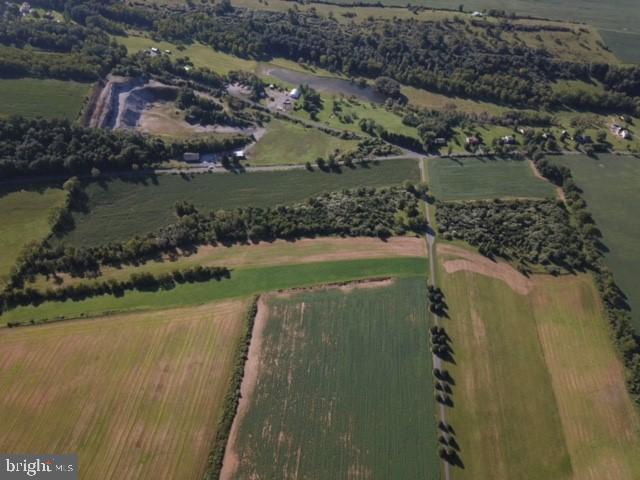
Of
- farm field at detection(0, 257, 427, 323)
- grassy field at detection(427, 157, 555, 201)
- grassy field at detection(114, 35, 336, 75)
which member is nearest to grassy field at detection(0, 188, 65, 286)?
farm field at detection(0, 257, 427, 323)

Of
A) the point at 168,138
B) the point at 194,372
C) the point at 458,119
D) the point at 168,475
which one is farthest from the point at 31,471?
the point at 458,119

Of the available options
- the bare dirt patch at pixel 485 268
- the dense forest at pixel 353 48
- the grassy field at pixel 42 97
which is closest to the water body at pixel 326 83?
the dense forest at pixel 353 48

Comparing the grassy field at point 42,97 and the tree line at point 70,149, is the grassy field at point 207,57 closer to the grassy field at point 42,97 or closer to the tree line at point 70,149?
the grassy field at point 42,97

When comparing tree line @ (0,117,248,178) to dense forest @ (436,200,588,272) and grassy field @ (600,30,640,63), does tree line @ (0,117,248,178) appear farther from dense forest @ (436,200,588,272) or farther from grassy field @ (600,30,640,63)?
grassy field @ (600,30,640,63)

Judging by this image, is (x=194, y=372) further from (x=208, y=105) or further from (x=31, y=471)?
(x=208, y=105)

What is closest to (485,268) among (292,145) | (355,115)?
(292,145)

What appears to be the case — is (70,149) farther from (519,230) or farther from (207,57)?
(519,230)
